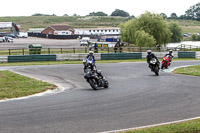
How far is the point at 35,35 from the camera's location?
123312 millimetres

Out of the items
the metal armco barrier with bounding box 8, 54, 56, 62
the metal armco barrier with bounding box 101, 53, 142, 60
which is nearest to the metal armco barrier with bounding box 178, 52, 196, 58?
the metal armco barrier with bounding box 101, 53, 142, 60

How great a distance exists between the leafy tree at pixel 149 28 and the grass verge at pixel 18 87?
54328mm

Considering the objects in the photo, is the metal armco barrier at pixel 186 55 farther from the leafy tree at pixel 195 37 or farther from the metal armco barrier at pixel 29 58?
the leafy tree at pixel 195 37

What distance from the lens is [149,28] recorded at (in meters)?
75.5

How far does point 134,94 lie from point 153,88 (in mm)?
2231

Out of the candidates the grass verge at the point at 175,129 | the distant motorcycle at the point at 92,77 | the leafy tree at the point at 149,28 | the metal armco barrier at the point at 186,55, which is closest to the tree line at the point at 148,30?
the leafy tree at the point at 149,28

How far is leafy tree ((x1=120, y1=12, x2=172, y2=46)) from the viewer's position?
244 feet

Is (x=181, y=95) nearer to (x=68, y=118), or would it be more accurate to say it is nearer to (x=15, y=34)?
(x=68, y=118)

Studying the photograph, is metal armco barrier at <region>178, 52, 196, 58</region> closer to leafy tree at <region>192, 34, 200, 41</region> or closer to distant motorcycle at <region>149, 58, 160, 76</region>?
distant motorcycle at <region>149, 58, 160, 76</region>

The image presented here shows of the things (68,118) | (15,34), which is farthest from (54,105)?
(15,34)

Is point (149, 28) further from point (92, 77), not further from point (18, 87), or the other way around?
point (18, 87)

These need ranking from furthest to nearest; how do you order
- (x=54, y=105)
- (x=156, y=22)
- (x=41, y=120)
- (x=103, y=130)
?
(x=156, y=22)
(x=54, y=105)
(x=41, y=120)
(x=103, y=130)

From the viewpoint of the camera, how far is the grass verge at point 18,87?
47.7 ft

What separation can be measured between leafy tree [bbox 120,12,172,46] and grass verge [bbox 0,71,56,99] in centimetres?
5433
